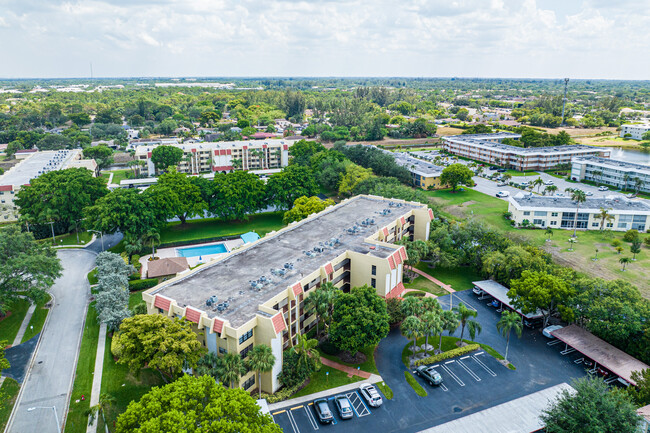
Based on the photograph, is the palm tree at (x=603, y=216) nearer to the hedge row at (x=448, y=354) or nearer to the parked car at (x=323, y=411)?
the hedge row at (x=448, y=354)

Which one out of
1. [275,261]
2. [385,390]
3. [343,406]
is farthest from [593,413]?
[275,261]

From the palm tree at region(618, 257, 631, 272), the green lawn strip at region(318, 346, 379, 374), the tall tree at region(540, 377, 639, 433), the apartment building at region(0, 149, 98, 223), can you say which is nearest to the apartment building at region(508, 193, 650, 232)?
the palm tree at region(618, 257, 631, 272)

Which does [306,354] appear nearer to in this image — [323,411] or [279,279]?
[323,411]

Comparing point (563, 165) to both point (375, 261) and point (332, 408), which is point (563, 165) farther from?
point (332, 408)

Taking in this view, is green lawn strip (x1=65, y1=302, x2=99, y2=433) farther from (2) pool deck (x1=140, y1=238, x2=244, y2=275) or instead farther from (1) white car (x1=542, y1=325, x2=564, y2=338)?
(1) white car (x1=542, y1=325, x2=564, y2=338)

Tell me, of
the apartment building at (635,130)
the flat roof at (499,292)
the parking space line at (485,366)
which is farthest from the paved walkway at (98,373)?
the apartment building at (635,130)

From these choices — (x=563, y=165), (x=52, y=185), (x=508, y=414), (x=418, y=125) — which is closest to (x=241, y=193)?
(x=52, y=185)
